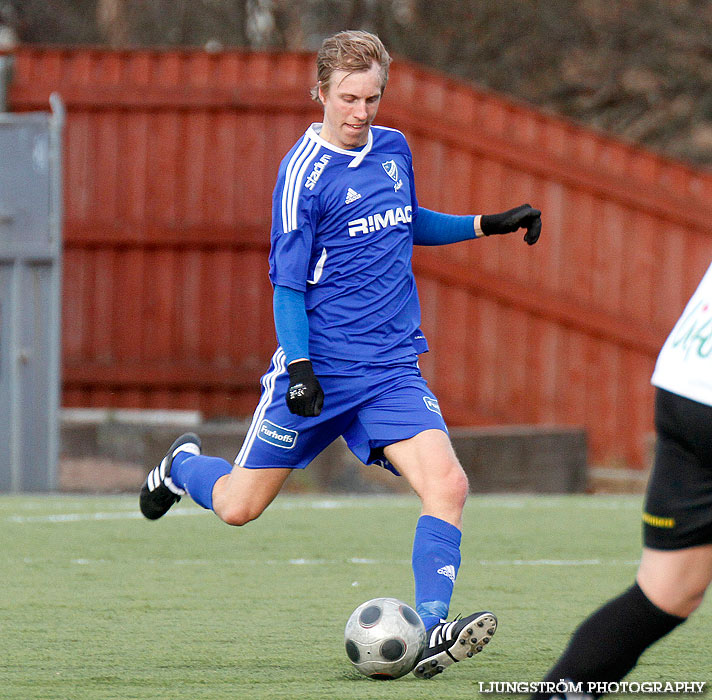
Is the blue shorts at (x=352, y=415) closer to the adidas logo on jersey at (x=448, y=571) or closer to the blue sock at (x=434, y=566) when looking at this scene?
the blue sock at (x=434, y=566)

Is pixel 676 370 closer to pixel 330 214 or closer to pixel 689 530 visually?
pixel 689 530

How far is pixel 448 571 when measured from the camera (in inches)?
184

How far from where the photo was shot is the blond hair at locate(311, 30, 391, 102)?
16.0ft

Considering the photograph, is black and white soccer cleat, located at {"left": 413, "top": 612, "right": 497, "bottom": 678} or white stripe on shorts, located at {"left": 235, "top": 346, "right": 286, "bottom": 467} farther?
white stripe on shorts, located at {"left": 235, "top": 346, "right": 286, "bottom": 467}

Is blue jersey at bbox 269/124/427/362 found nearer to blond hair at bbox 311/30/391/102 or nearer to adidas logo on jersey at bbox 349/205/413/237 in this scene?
adidas logo on jersey at bbox 349/205/413/237

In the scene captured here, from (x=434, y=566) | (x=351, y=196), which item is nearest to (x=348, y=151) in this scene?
(x=351, y=196)

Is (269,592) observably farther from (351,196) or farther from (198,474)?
(351,196)

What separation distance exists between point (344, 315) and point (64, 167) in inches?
391

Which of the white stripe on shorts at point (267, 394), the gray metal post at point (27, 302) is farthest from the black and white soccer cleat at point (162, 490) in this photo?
the gray metal post at point (27, 302)

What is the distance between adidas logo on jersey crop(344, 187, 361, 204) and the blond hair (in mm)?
377

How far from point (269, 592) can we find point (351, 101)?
245 centimetres

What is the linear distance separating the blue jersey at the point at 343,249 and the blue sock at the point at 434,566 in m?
0.67

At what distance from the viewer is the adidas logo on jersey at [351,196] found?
16.4 feet

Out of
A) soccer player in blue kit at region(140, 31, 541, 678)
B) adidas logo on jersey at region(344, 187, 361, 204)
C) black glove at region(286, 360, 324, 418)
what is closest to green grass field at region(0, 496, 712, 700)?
soccer player in blue kit at region(140, 31, 541, 678)
